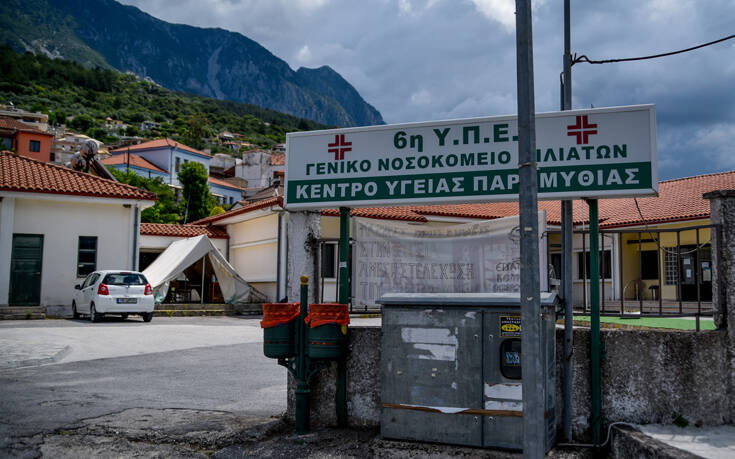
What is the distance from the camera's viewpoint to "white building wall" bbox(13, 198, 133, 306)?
21234 mm

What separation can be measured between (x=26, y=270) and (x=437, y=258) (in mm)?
19128

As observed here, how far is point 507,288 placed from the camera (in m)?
6.34

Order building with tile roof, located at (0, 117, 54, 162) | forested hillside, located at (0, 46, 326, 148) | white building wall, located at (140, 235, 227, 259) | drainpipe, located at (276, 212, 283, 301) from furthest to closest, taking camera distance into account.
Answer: forested hillside, located at (0, 46, 326, 148) < building with tile roof, located at (0, 117, 54, 162) < white building wall, located at (140, 235, 227, 259) < drainpipe, located at (276, 212, 283, 301)

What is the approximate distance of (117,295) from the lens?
17.7m

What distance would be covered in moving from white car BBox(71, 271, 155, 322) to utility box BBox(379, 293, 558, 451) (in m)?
14.1

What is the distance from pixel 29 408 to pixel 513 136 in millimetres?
6228

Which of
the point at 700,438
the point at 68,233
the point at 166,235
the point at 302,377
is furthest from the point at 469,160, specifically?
the point at 166,235

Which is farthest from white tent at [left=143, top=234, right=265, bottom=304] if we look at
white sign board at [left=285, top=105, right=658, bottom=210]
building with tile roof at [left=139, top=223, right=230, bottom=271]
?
white sign board at [left=285, top=105, right=658, bottom=210]

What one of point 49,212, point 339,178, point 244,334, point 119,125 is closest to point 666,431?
point 339,178

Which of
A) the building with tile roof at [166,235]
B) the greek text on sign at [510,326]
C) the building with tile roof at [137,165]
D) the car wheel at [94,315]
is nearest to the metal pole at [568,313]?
the greek text on sign at [510,326]

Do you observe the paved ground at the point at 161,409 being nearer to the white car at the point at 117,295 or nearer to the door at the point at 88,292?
the white car at the point at 117,295

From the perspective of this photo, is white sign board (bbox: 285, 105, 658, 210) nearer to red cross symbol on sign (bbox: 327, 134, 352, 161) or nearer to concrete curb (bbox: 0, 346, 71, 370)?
red cross symbol on sign (bbox: 327, 134, 352, 161)

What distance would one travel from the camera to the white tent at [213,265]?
22.4 meters

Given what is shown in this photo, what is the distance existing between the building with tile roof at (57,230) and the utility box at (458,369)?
19.2 m
